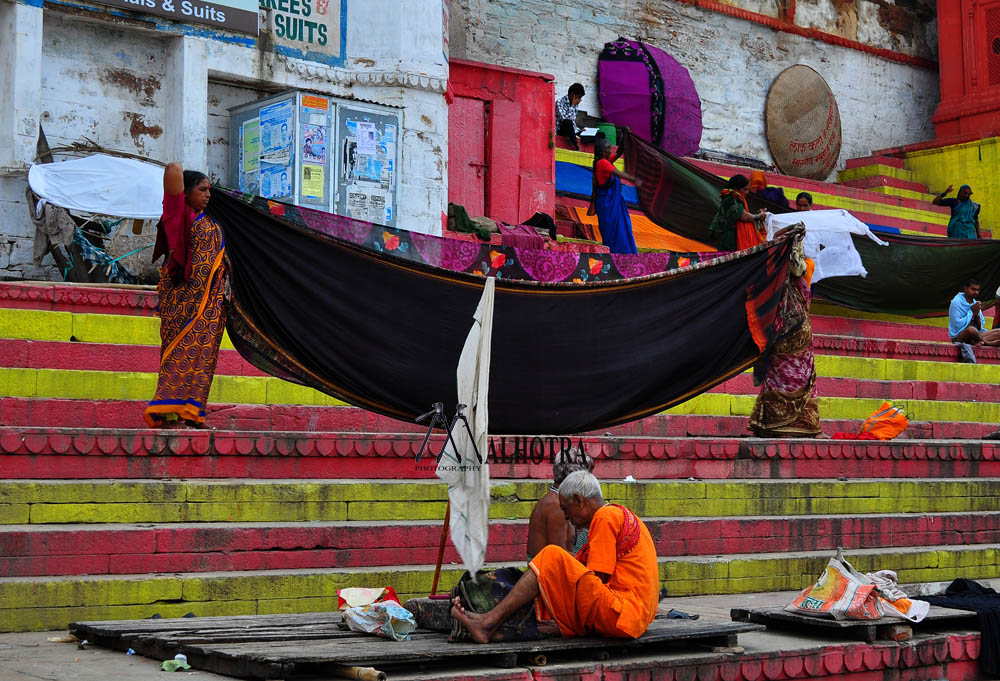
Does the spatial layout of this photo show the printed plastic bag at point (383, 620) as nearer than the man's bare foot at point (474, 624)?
No

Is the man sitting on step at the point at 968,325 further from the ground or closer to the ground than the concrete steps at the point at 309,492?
further from the ground

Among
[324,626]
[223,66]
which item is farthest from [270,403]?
[223,66]

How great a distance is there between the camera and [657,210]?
15.2 m

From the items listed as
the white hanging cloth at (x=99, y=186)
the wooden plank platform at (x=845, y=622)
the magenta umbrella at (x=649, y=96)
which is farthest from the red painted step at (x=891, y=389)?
the magenta umbrella at (x=649, y=96)

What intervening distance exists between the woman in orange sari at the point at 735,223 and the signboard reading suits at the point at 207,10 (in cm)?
491

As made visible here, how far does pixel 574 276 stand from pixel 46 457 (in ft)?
11.4

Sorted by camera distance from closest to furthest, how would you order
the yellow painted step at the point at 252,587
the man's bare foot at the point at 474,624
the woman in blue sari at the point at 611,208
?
the man's bare foot at the point at 474,624 → the yellow painted step at the point at 252,587 → the woman in blue sari at the point at 611,208

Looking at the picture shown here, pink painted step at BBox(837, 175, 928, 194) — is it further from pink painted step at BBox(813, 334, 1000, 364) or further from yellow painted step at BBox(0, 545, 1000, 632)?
yellow painted step at BBox(0, 545, 1000, 632)

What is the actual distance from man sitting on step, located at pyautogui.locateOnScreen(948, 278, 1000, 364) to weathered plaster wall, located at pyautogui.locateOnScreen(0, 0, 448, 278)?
5.81 meters

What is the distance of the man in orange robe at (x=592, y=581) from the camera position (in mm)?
5707

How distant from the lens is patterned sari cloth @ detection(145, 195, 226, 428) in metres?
7.67

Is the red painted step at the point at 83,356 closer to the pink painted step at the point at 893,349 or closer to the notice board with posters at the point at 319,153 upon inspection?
the notice board with posters at the point at 319,153

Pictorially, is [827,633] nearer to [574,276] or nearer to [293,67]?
[574,276]

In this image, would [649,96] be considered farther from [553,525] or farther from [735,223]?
[553,525]
